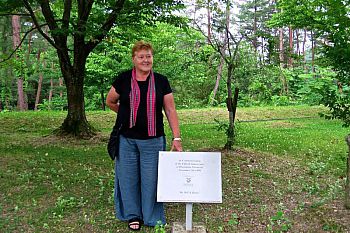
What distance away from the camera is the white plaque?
363cm

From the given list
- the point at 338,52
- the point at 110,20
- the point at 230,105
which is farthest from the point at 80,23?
the point at 338,52

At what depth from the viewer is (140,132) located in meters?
3.81

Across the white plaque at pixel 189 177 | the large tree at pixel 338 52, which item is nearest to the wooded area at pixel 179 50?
the large tree at pixel 338 52

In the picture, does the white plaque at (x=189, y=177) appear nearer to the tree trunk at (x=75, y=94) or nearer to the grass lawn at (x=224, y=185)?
the grass lawn at (x=224, y=185)

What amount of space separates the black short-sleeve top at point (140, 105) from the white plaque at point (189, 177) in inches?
12.6

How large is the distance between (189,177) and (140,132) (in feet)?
2.07

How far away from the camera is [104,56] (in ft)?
58.0

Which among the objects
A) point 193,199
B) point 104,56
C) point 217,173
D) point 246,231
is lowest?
point 246,231

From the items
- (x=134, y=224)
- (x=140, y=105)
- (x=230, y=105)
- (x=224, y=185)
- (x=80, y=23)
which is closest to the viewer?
(x=140, y=105)

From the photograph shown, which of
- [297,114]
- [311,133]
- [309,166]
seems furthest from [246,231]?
[297,114]

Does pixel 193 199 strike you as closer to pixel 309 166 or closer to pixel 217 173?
pixel 217 173

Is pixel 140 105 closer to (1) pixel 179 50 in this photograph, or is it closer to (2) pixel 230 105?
(2) pixel 230 105

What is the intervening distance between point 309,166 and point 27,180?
14.5 feet

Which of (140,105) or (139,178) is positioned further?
(139,178)
